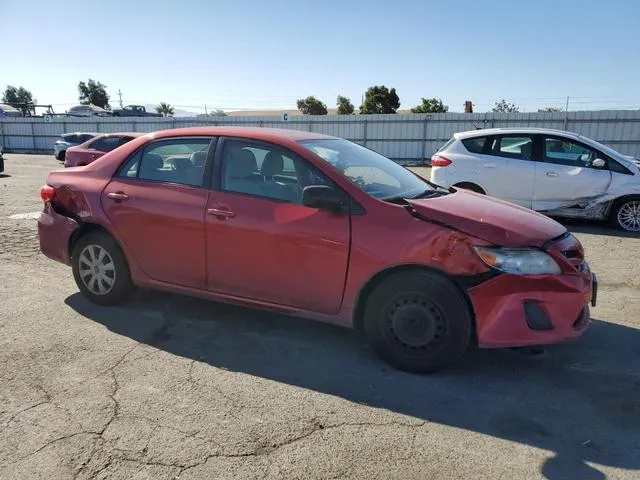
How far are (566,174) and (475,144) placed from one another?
159 centimetres

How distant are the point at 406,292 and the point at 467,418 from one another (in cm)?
86

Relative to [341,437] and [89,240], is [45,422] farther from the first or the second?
[89,240]

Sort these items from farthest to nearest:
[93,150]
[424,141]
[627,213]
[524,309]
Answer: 1. [424,141]
2. [93,150]
3. [627,213]
4. [524,309]

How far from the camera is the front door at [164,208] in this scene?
4117mm

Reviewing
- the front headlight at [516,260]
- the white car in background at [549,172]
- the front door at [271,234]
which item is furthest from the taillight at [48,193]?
the white car in background at [549,172]

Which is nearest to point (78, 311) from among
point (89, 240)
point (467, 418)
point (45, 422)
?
point (89, 240)

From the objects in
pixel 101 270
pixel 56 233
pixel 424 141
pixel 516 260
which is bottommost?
pixel 101 270

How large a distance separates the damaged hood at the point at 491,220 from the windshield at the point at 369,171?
278 mm

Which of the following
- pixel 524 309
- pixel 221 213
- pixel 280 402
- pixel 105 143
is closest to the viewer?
pixel 280 402

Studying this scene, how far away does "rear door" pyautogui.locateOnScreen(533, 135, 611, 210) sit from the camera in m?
8.40

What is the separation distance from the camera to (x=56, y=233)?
481 centimetres

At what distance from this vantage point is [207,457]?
8.52ft

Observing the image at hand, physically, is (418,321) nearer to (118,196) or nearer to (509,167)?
(118,196)

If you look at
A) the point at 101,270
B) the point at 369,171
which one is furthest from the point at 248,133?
the point at 101,270
